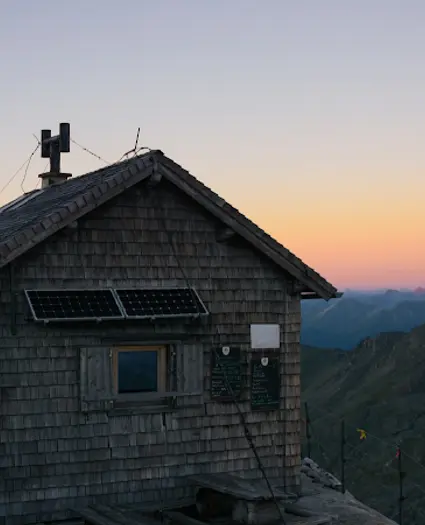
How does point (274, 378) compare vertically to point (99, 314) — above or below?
below

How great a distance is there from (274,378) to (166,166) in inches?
165

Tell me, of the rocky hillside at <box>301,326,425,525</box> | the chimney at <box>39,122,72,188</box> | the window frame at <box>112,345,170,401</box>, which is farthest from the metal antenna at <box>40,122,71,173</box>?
the rocky hillside at <box>301,326,425,525</box>

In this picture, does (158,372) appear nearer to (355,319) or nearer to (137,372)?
(137,372)

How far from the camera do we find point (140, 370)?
1514 centimetres

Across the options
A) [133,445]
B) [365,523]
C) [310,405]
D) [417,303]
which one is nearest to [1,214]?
[133,445]

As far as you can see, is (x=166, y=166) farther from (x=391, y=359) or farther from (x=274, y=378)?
(x=391, y=359)

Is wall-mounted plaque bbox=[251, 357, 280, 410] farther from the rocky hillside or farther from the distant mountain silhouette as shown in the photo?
the distant mountain silhouette

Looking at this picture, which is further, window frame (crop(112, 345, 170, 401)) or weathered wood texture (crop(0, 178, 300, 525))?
window frame (crop(112, 345, 170, 401))

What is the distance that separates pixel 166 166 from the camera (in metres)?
14.9

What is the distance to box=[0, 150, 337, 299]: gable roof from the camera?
13820 millimetres

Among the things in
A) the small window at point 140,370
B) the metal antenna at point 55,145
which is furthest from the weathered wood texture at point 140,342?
the metal antenna at point 55,145

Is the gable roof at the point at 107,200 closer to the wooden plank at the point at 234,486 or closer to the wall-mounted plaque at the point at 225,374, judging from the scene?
the wall-mounted plaque at the point at 225,374

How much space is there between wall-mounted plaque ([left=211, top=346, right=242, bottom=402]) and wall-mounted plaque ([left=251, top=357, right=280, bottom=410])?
319 mm

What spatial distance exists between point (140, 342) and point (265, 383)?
8.15 feet
